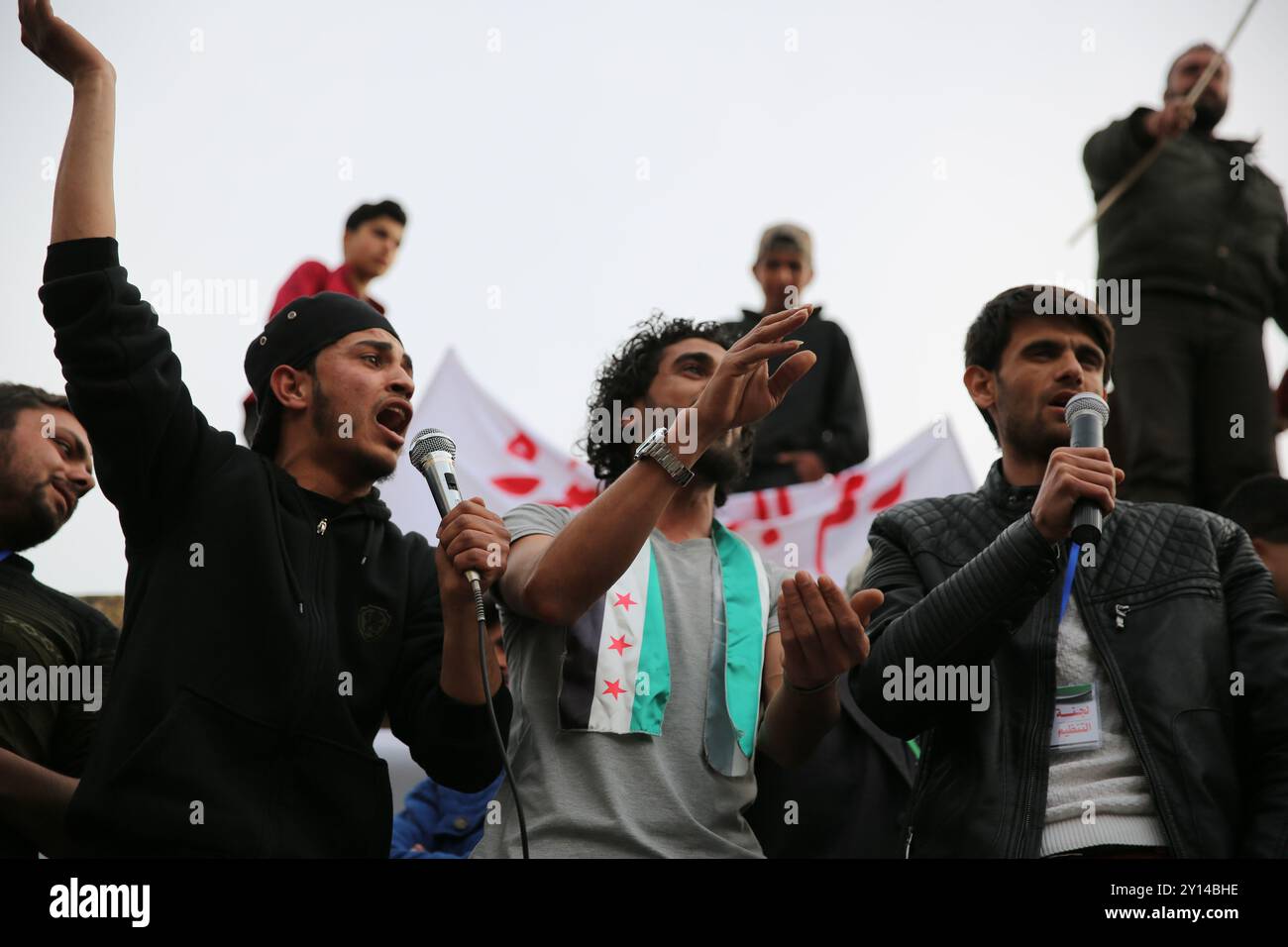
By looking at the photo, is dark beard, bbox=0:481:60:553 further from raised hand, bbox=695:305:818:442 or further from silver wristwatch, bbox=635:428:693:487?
raised hand, bbox=695:305:818:442

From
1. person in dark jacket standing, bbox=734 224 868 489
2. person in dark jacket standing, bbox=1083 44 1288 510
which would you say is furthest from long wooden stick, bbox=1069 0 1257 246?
person in dark jacket standing, bbox=734 224 868 489

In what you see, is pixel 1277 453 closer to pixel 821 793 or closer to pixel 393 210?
pixel 821 793

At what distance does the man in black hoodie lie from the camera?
294 cm

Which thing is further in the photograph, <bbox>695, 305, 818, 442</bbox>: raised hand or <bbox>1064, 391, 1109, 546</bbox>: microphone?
<bbox>695, 305, 818, 442</bbox>: raised hand

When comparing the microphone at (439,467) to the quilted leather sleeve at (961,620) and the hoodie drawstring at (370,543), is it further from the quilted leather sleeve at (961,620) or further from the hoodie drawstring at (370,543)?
the quilted leather sleeve at (961,620)

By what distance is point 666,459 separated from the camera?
3.29 metres

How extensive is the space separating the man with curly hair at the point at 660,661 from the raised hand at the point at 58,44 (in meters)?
1.41

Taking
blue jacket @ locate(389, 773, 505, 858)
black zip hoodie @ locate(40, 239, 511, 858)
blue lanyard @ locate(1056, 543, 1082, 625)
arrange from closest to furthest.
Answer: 1. black zip hoodie @ locate(40, 239, 511, 858)
2. blue lanyard @ locate(1056, 543, 1082, 625)
3. blue jacket @ locate(389, 773, 505, 858)

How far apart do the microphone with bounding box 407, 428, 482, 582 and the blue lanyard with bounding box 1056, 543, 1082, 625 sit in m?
1.35

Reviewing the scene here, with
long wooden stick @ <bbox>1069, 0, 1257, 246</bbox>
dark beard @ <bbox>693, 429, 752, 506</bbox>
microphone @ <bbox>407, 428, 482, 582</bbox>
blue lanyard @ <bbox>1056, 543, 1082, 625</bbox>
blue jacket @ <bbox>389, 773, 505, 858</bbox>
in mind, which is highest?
long wooden stick @ <bbox>1069, 0, 1257, 246</bbox>

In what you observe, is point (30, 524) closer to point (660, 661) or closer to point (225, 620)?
point (225, 620)

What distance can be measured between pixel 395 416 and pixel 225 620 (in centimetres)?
76

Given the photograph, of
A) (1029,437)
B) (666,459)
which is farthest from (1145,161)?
(666,459)
